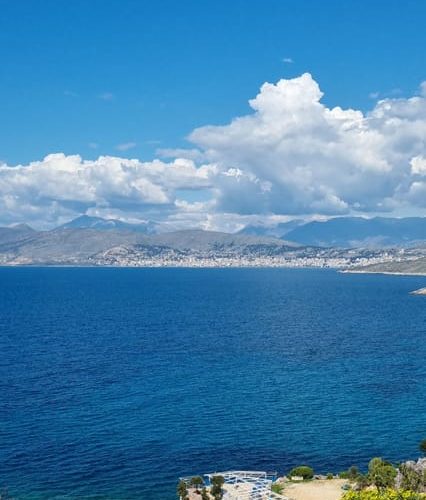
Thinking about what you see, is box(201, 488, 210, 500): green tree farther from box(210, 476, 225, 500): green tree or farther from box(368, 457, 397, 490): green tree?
box(368, 457, 397, 490): green tree

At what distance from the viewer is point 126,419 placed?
292ft

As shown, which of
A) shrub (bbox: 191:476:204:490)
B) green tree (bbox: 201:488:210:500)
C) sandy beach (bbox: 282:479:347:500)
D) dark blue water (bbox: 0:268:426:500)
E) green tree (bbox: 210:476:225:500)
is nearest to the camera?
green tree (bbox: 201:488:210:500)

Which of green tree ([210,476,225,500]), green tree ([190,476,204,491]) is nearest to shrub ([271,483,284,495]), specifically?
green tree ([210,476,225,500])

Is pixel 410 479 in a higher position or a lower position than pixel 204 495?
higher

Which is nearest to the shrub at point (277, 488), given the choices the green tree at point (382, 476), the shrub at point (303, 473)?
the shrub at point (303, 473)

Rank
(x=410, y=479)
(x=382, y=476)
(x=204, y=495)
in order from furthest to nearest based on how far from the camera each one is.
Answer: (x=204, y=495)
(x=382, y=476)
(x=410, y=479)

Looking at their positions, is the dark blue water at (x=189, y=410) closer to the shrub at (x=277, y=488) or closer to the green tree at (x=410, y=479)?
the shrub at (x=277, y=488)

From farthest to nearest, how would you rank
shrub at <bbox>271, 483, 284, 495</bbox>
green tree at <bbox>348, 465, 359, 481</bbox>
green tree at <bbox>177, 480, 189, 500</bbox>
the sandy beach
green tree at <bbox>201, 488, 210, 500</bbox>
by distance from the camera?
green tree at <bbox>348, 465, 359, 481</bbox>
shrub at <bbox>271, 483, 284, 495</bbox>
the sandy beach
green tree at <bbox>177, 480, 189, 500</bbox>
green tree at <bbox>201, 488, 210, 500</bbox>

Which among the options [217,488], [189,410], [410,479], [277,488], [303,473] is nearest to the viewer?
[410,479]

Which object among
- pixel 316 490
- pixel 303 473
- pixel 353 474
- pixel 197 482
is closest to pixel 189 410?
pixel 303 473

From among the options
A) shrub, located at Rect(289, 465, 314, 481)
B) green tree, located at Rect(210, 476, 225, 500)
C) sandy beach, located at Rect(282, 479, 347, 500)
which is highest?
green tree, located at Rect(210, 476, 225, 500)

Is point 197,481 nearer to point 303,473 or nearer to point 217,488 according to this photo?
point 217,488

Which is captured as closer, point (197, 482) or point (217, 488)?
point (217, 488)

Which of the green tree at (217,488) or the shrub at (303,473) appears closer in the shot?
the green tree at (217,488)
